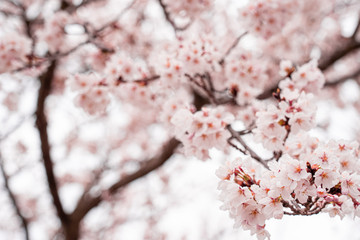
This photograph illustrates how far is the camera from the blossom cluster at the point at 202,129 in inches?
76.5

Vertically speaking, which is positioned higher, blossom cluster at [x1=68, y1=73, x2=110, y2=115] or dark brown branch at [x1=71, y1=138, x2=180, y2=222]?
blossom cluster at [x1=68, y1=73, x2=110, y2=115]

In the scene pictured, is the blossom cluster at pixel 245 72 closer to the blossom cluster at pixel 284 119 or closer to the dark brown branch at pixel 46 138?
the blossom cluster at pixel 284 119

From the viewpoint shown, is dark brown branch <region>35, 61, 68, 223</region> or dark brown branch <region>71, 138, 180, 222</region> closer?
dark brown branch <region>35, 61, 68, 223</region>

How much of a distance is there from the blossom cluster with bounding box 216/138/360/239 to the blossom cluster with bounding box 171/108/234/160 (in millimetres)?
547

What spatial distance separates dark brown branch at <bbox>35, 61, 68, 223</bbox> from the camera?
389 cm

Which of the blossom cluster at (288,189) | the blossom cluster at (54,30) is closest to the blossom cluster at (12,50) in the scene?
the blossom cluster at (54,30)

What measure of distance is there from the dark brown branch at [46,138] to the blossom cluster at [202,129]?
8.33 feet

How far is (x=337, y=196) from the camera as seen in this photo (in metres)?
1.27

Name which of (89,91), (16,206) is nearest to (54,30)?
(89,91)

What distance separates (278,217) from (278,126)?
752 mm

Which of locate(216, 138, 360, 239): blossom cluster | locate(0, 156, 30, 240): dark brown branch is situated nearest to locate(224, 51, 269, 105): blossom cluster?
locate(216, 138, 360, 239): blossom cluster

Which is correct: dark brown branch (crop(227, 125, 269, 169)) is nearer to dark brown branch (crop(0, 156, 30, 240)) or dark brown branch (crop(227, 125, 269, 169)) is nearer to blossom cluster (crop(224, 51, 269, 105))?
blossom cluster (crop(224, 51, 269, 105))

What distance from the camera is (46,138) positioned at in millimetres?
3889

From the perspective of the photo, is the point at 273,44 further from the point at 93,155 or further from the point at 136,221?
the point at 93,155
